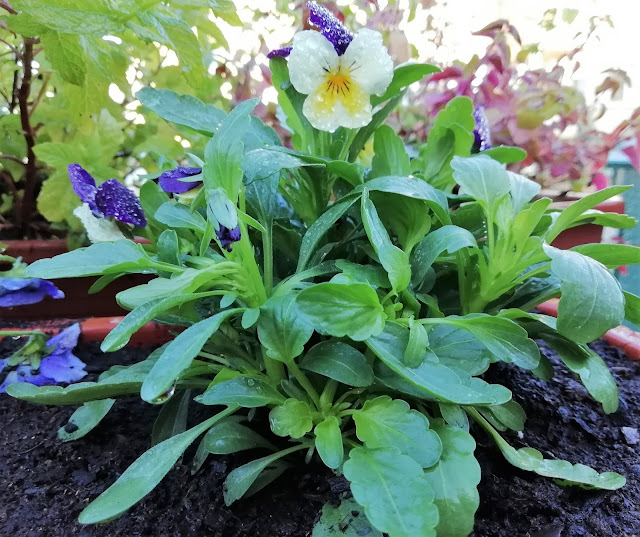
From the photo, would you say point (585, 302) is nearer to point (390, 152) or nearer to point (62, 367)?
point (390, 152)

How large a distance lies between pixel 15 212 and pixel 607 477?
4.16 ft

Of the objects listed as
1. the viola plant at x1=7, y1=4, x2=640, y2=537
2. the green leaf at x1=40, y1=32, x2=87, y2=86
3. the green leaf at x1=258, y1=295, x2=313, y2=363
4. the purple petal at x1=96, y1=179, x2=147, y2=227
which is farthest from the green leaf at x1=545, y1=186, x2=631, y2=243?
the green leaf at x1=40, y1=32, x2=87, y2=86

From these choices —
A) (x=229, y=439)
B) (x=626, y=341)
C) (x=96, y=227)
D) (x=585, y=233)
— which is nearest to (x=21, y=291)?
(x=96, y=227)

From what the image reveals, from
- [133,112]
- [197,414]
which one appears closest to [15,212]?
[133,112]

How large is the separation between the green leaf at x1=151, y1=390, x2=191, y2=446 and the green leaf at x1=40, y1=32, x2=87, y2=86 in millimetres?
494

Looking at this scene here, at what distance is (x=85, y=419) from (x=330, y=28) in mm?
597

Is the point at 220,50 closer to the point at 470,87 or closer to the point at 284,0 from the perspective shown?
the point at 284,0

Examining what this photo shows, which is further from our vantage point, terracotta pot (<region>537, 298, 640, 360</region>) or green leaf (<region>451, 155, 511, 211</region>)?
terracotta pot (<region>537, 298, 640, 360</region>)

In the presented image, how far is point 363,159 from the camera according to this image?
106 centimetres

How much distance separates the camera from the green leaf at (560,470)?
Result: 550 millimetres

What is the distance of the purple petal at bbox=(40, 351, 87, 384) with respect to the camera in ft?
2.56

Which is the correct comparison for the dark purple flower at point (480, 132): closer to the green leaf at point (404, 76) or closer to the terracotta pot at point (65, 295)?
the green leaf at point (404, 76)

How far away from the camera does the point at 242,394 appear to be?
52 cm

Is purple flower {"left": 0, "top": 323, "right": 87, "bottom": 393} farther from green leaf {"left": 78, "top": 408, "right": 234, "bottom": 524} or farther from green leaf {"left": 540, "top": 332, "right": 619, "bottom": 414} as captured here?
green leaf {"left": 540, "top": 332, "right": 619, "bottom": 414}
